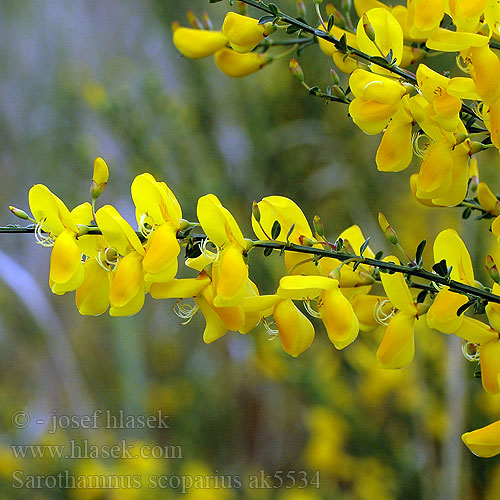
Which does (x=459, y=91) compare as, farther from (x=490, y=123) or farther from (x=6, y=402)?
(x=6, y=402)

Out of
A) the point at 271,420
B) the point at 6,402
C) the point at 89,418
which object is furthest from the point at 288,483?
the point at 6,402

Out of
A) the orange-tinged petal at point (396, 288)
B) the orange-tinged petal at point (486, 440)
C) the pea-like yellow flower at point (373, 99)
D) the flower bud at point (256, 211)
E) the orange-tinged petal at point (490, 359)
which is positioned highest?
the pea-like yellow flower at point (373, 99)

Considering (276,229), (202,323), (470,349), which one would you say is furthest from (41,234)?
(202,323)

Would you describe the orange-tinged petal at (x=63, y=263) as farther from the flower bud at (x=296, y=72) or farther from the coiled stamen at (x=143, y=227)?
the flower bud at (x=296, y=72)

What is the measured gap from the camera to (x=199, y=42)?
0.43m

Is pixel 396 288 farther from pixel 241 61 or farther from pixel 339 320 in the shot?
pixel 241 61

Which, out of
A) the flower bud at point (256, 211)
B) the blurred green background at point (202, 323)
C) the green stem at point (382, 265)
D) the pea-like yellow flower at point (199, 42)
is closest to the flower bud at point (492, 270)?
the green stem at point (382, 265)

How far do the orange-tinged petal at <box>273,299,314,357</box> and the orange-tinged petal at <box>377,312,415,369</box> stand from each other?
4cm

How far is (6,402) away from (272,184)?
62 centimetres

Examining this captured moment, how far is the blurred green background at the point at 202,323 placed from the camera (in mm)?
990

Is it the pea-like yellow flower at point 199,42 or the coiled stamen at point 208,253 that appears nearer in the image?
the coiled stamen at point 208,253

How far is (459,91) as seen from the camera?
282 mm

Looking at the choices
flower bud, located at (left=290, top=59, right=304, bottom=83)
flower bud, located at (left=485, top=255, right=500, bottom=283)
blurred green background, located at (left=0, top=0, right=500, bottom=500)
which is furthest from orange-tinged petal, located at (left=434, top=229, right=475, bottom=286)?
blurred green background, located at (left=0, top=0, right=500, bottom=500)

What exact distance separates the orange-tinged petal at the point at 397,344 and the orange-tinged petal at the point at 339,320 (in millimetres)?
21
